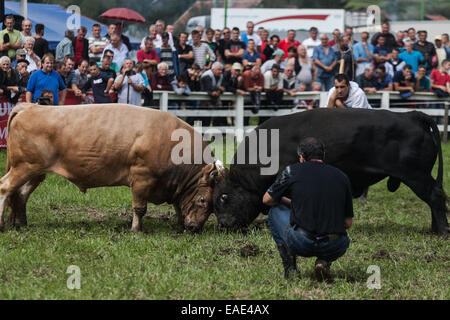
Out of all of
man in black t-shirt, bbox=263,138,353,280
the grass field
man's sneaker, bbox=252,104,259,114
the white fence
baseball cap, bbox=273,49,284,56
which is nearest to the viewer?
the grass field

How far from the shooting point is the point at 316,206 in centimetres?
591

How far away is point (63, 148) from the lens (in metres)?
8.15

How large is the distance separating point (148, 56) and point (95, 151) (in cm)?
845

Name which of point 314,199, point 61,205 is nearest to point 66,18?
point 61,205

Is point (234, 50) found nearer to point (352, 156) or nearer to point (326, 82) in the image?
point (326, 82)

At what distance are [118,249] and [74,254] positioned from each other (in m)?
0.44

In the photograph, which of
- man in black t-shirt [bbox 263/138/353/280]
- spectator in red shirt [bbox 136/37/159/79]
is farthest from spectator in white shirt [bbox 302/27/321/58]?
man in black t-shirt [bbox 263/138/353/280]

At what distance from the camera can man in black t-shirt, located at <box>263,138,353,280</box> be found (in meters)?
5.91

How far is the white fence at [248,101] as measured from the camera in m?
16.1

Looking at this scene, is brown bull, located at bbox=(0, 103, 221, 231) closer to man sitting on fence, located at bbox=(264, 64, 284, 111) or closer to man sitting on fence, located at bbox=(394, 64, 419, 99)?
man sitting on fence, located at bbox=(264, 64, 284, 111)

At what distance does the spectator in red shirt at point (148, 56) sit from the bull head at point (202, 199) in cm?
790

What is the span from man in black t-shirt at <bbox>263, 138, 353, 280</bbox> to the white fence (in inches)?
389

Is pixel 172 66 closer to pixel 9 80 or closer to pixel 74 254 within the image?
pixel 9 80

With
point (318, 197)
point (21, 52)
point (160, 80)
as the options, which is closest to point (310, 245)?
point (318, 197)
